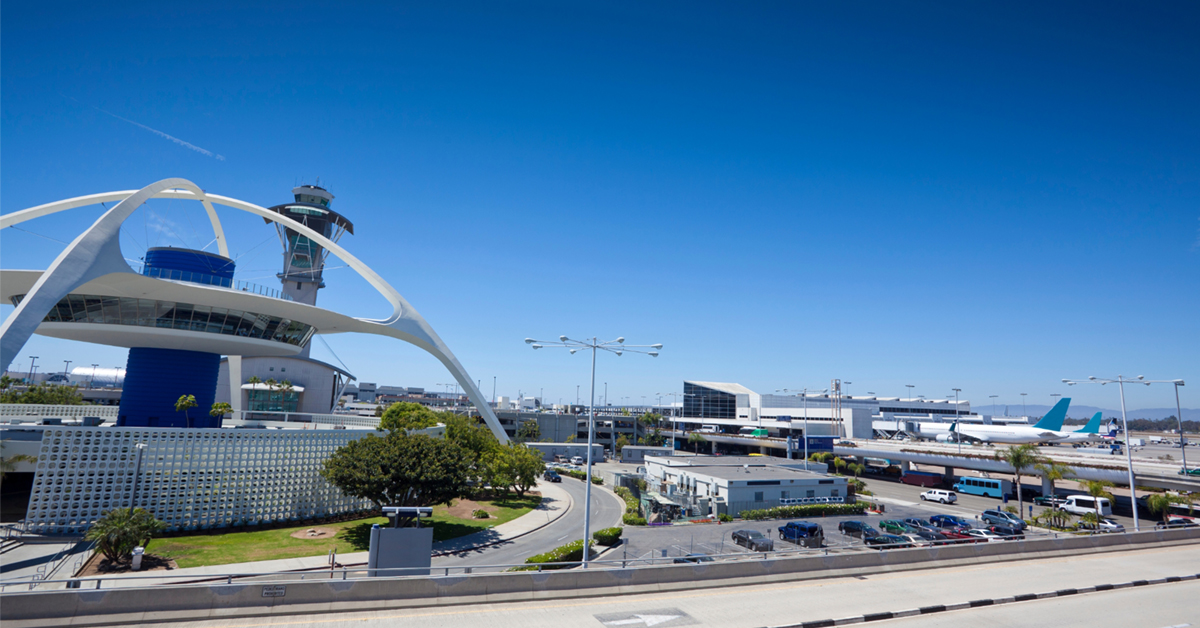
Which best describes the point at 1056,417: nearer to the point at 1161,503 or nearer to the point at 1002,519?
the point at 1161,503

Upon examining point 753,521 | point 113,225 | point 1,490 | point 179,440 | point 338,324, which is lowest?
point 753,521

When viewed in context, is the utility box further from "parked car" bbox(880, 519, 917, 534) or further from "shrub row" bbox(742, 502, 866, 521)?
"shrub row" bbox(742, 502, 866, 521)

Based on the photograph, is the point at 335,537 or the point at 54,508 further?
the point at 335,537

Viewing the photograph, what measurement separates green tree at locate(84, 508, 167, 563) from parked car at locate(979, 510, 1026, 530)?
56.2 metres

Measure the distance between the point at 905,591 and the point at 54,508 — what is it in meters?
42.4

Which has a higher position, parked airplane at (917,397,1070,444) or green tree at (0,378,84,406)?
green tree at (0,378,84,406)

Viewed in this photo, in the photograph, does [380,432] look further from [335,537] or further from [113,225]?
[113,225]

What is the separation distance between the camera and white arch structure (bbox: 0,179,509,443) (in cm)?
2789

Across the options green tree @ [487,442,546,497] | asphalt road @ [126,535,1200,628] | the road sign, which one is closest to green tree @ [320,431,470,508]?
green tree @ [487,442,546,497]

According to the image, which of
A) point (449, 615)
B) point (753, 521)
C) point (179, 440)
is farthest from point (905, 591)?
point (179, 440)

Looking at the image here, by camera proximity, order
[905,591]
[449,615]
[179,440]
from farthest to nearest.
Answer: [179,440] → [905,591] → [449,615]

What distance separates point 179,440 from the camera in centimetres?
3419

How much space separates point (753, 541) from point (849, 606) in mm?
18912

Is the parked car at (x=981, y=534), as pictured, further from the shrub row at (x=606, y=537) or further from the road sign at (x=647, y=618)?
the road sign at (x=647, y=618)
